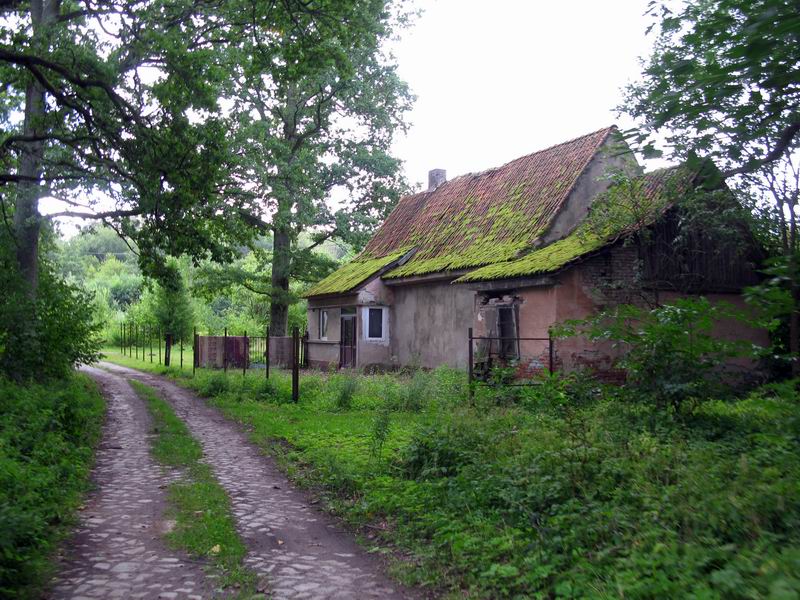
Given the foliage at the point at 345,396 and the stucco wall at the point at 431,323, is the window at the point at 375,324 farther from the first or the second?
the foliage at the point at 345,396

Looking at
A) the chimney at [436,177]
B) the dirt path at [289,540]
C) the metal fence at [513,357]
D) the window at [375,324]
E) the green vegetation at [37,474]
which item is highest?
the chimney at [436,177]

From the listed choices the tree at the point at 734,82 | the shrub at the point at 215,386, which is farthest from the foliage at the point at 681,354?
the shrub at the point at 215,386

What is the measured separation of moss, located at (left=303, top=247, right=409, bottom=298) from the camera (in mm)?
24391

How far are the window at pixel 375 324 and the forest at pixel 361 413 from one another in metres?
5.29

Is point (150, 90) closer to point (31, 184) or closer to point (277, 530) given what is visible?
point (31, 184)

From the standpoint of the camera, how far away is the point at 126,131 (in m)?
12.6

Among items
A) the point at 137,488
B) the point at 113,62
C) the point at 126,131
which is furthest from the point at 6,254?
the point at 137,488

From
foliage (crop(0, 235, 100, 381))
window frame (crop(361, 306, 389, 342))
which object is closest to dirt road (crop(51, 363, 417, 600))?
foliage (crop(0, 235, 100, 381))

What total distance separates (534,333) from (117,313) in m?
49.7

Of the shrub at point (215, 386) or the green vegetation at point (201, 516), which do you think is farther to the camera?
the shrub at point (215, 386)

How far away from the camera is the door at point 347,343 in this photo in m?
24.9

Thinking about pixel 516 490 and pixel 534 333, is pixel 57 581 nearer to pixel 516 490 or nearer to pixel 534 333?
pixel 516 490

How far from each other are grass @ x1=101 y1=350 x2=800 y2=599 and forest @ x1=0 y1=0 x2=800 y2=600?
30 millimetres

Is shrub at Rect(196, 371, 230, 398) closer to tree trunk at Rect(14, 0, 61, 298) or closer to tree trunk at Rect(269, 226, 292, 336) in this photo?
tree trunk at Rect(14, 0, 61, 298)
